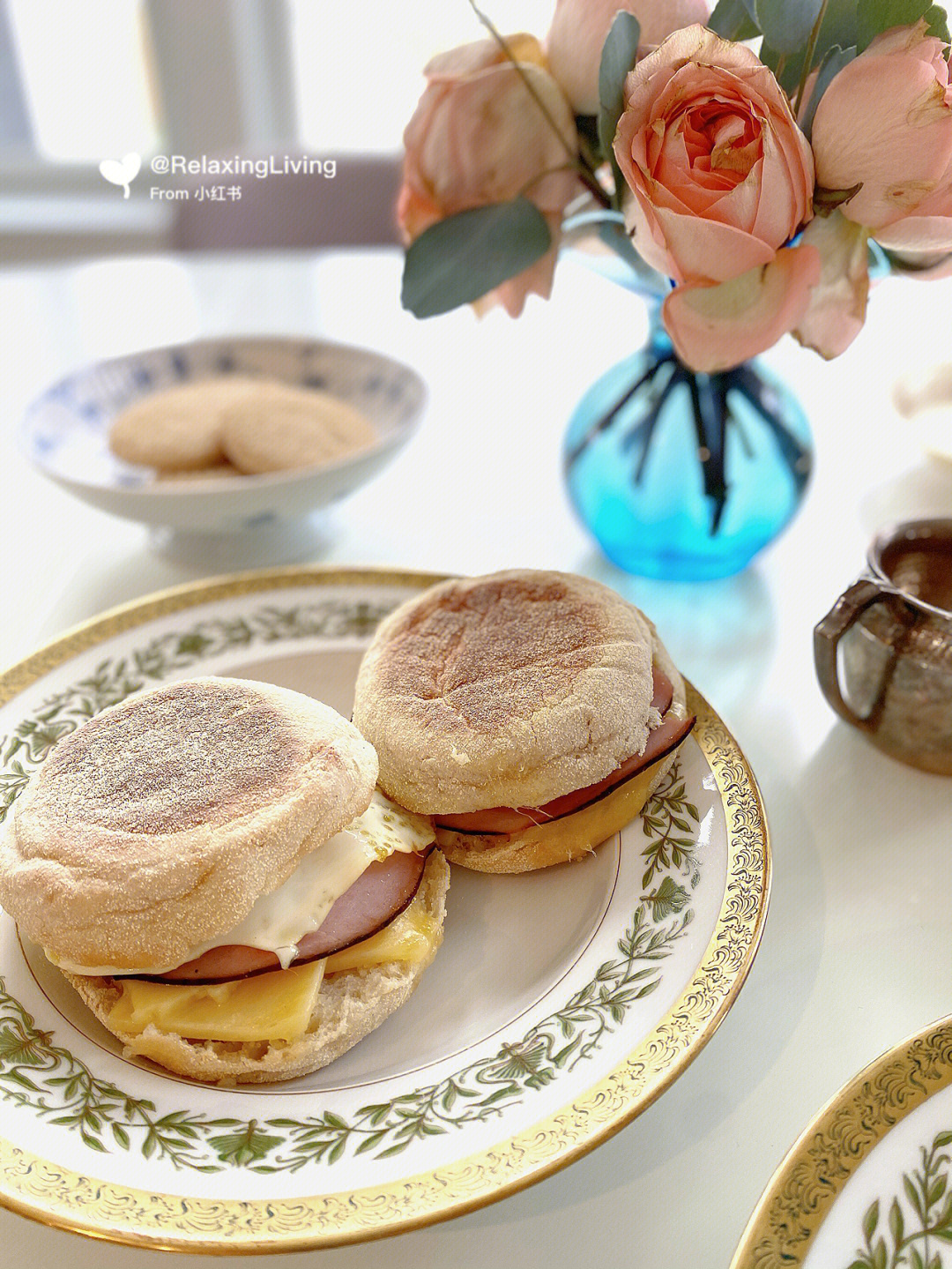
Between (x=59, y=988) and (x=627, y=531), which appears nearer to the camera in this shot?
(x=59, y=988)

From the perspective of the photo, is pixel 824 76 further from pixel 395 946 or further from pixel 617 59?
pixel 395 946

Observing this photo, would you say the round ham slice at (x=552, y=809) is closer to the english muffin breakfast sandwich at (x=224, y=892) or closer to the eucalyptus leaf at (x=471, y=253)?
the english muffin breakfast sandwich at (x=224, y=892)

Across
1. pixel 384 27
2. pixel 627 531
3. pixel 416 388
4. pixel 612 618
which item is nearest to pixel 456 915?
pixel 612 618

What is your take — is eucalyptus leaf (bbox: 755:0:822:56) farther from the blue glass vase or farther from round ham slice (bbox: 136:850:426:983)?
round ham slice (bbox: 136:850:426:983)

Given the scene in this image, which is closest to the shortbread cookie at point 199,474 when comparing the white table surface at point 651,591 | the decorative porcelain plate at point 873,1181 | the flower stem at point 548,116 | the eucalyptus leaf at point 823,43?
the white table surface at point 651,591

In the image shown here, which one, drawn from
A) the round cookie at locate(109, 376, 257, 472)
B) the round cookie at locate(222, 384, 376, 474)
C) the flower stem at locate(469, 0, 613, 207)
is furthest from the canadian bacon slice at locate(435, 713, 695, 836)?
the round cookie at locate(109, 376, 257, 472)

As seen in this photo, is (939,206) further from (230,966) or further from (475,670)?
(230,966)
